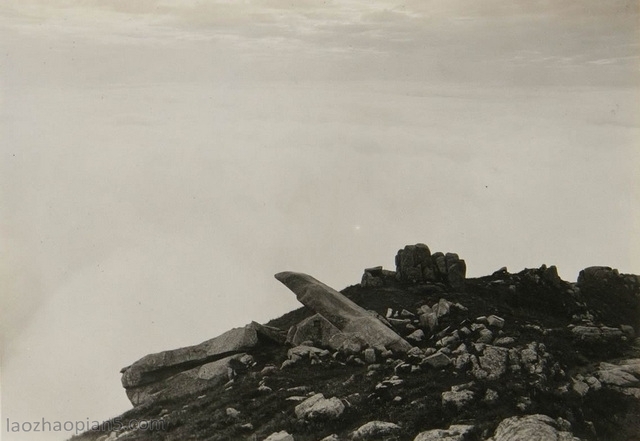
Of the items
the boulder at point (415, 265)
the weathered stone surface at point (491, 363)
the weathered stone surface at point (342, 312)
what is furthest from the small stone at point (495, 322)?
the boulder at point (415, 265)

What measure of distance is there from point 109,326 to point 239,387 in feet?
104

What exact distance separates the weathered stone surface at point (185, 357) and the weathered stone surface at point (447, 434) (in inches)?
603

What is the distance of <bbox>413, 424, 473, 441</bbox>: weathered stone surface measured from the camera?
71.1 ft

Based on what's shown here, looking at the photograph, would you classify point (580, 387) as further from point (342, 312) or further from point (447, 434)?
point (342, 312)

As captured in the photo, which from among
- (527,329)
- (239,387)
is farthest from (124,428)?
(527,329)

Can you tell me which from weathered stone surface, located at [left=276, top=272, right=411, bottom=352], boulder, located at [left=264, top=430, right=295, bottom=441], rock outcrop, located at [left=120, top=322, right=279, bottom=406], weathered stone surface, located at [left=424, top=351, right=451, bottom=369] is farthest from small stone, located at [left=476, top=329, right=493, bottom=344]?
rock outcrop, located at [left=120, top=322, right=279, bottom=406]

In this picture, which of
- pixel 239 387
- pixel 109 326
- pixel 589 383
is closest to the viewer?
pixel 589 383

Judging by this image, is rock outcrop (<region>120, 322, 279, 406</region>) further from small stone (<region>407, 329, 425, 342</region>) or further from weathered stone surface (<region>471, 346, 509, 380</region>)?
weathered stone surface (<region>471, 346, 509, 380</region>)

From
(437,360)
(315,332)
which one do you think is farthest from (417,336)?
(315,332)

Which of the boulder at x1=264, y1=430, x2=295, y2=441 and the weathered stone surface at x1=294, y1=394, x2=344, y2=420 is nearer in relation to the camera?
the boulder at x1=264, y1=430, x2=295, y2=441

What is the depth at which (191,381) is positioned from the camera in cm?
3338

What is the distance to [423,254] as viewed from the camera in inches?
1603

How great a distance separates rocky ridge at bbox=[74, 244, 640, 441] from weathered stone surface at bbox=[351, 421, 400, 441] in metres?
0.04

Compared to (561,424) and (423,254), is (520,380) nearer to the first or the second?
(561,424)
